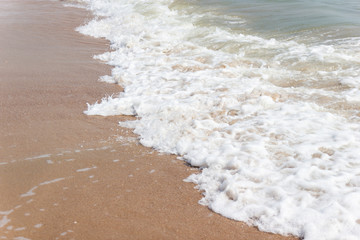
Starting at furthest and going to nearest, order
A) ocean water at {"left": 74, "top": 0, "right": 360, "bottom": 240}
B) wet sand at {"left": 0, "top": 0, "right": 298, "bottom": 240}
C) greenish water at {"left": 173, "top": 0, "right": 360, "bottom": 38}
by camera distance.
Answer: greenish water at {"left": 173, "top": 0, "right": 360, "bottom": 38}, ocean water at {"left": 74, "top": 0, "right": 360, "bottom": 240}, wet sand at {"left": 0, "top": 0, "right": 298, "bottom": 240}

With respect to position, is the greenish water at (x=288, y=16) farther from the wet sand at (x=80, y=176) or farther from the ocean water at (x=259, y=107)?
the wet sand at (x=80, y=176)

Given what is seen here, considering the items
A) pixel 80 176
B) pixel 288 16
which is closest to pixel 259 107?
pixel 80 176

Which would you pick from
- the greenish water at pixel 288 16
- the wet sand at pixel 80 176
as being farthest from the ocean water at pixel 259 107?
the wet sand at pixel 80 176

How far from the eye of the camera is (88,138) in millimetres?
4586

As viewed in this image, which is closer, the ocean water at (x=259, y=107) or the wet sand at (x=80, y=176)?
the wet sand at (x=80, y=176)

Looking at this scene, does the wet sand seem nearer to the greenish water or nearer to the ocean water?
the ocean water

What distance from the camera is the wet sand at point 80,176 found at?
302cm

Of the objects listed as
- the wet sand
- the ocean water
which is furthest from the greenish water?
the wet sand

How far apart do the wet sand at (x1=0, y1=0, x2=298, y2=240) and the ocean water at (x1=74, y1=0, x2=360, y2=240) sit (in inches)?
9.8

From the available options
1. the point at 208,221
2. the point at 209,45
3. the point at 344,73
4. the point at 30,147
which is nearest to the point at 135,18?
the point at 209,45

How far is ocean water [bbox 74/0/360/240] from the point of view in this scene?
10.8 ft

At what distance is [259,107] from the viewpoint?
5207 millimetres

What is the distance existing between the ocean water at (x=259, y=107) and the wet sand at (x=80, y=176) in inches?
9.8

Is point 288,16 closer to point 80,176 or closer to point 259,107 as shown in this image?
point 259,107
